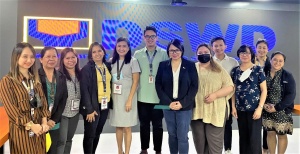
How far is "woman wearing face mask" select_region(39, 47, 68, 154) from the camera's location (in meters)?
2.63

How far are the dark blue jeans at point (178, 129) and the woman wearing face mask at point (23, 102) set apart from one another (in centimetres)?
141

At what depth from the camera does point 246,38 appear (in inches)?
228

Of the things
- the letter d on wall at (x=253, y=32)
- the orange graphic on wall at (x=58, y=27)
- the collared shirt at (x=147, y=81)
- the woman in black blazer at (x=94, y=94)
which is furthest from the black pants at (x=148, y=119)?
the letter d on wall at (x=253, y=32)

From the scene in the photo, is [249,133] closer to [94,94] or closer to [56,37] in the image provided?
[94,94]

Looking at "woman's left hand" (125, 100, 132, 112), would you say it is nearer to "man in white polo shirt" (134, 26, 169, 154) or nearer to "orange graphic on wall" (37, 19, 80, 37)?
"man in white polo shirt" (134, 26, 169, 154)

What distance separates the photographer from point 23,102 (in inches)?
87.2

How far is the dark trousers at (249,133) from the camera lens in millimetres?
3152

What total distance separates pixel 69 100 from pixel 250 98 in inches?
81.7

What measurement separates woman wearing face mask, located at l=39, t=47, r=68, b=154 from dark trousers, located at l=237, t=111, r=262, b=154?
2.06 metres

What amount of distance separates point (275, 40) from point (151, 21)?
277 cm

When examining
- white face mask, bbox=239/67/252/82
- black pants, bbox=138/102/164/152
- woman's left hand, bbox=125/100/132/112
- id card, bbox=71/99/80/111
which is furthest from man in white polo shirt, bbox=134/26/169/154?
white face mask, bbox=239/67/252/82

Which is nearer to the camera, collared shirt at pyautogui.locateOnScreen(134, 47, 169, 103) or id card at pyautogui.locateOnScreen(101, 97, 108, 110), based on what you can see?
id card at pyautogui.locateOnScreen(101, 97, 108, 110)

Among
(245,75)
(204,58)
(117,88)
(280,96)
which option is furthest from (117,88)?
(280,96)

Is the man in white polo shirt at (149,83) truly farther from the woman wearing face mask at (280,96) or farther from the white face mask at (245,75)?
the woman wearing face mask at (280,96)
